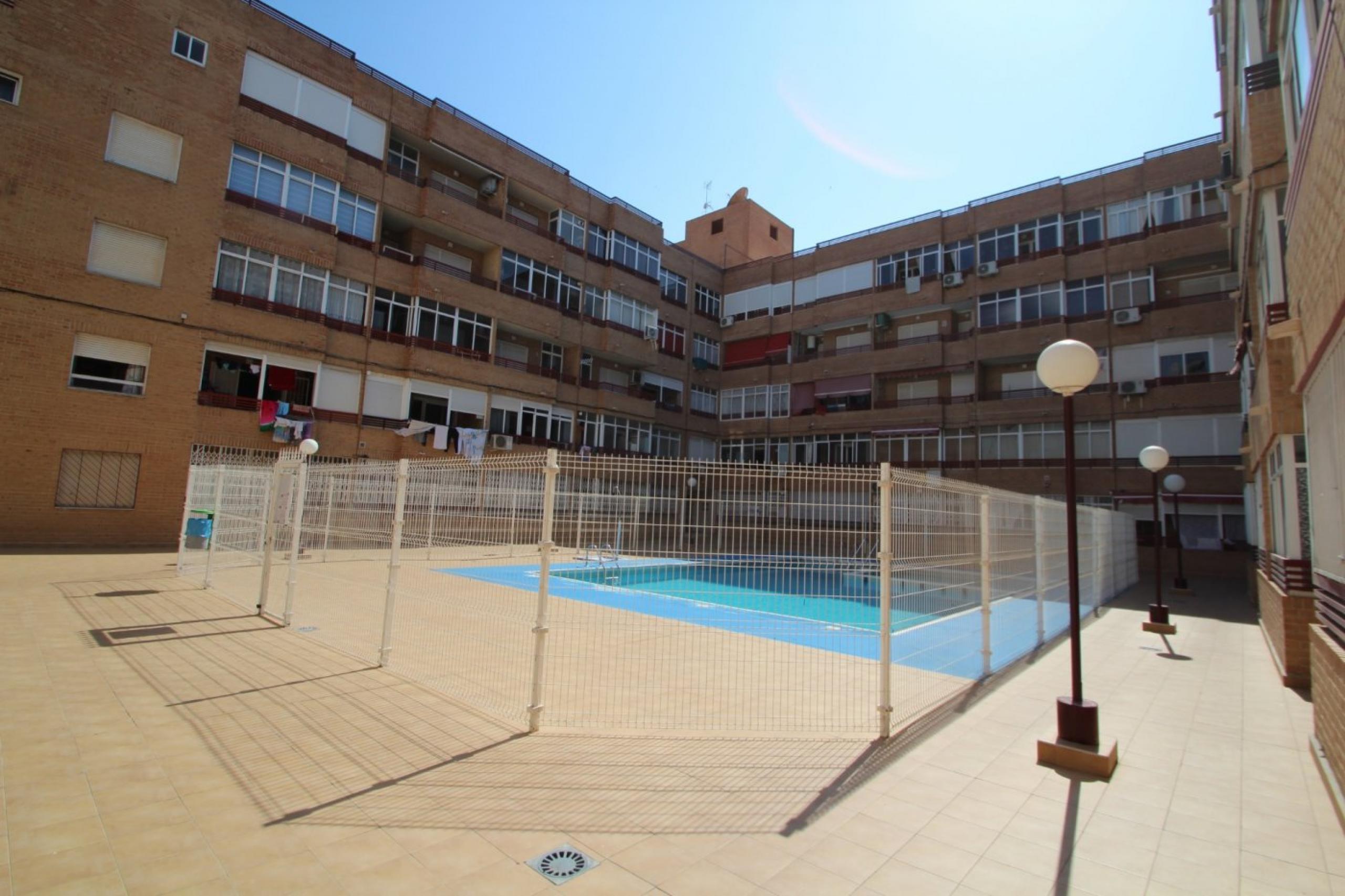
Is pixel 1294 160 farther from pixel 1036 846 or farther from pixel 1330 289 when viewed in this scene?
pixel 1036 846

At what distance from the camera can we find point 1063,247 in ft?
85.9

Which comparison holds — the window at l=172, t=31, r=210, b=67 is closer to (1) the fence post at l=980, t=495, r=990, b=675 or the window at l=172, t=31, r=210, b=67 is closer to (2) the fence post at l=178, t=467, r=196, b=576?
(2) the fence post at l=178, t=467, r=196, b=576

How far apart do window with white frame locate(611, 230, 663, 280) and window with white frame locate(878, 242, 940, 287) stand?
1183cm

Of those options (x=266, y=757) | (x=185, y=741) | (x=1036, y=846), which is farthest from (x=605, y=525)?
(x=1036, y=846)

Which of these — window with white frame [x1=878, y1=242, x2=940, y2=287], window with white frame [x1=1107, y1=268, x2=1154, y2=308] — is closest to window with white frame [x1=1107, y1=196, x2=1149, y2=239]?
window with white frame [x1=1107, y1=268, x2=1154, y2=308]

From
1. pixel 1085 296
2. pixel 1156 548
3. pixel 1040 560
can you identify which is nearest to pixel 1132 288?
pixel 1085 296

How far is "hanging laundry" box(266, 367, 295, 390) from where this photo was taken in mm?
18984

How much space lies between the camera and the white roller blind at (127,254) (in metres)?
16.1

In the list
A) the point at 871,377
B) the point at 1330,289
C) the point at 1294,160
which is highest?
the point at 871,377

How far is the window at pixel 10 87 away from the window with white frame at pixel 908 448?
30.7m

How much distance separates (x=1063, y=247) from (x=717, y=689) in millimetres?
27982

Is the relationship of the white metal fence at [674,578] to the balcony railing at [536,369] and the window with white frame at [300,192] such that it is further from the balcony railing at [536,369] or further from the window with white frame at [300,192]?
the balcony railing at [536,369]

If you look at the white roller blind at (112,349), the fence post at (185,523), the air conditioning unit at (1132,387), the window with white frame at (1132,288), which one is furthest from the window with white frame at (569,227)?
the air conditioning unit at (1132,387)

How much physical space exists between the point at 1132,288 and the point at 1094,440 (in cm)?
619
